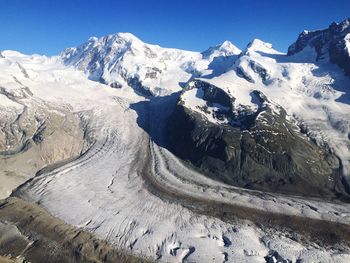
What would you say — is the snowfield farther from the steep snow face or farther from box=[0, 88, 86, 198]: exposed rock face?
box=[0, 88, 86, 198]: exposed rock face

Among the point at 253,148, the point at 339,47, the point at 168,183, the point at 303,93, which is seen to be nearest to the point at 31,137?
the point at 168,183

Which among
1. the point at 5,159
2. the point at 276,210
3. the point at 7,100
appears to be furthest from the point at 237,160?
the point at 7,100

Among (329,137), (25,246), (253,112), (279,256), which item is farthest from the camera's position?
(253,112)

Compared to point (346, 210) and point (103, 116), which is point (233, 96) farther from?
point (346, 210)

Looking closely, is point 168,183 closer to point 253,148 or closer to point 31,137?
point 253,148

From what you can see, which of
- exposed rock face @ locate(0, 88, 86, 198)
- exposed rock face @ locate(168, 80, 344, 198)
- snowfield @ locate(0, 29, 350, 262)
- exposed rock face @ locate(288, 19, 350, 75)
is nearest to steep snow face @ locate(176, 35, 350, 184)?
snowfield @ locate(0, 29, 350, 262)
